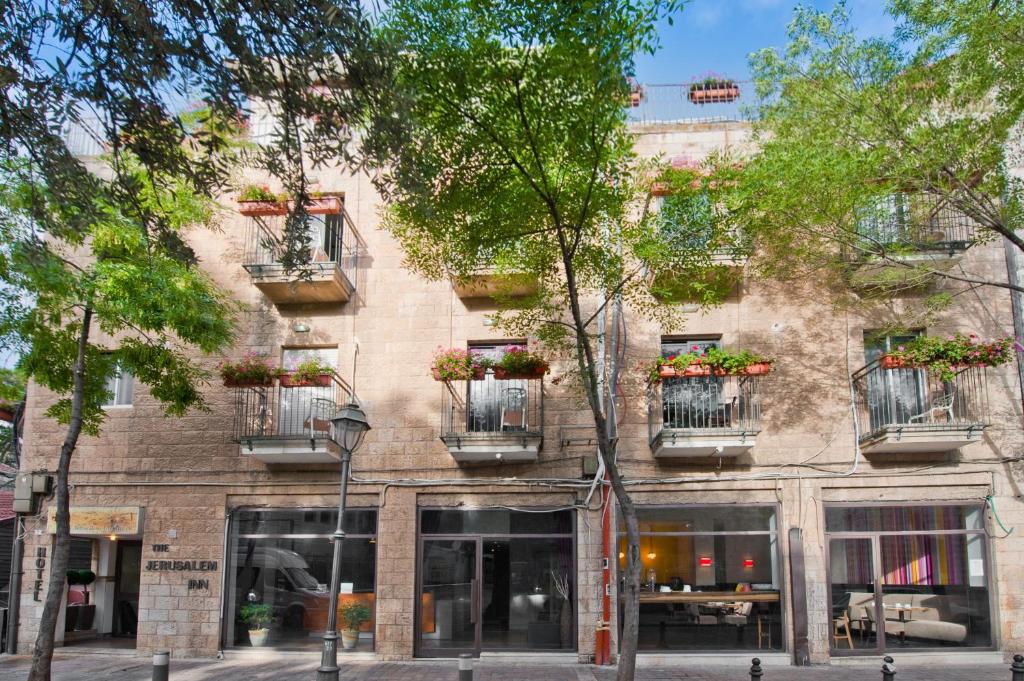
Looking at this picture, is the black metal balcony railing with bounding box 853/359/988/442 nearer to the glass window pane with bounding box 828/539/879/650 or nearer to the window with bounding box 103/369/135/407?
the glass window pane with bounding box 828/539/879/650

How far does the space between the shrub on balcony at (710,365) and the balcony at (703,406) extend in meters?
0.44

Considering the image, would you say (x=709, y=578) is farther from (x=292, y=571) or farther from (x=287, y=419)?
(x=287, y=419)

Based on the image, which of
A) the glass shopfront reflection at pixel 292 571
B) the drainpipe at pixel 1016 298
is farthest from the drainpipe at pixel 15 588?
the drainpipe at pixel 1016 298

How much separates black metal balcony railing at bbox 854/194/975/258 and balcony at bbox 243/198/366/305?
27.6ft

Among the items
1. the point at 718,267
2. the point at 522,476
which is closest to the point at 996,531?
the point at 718,267

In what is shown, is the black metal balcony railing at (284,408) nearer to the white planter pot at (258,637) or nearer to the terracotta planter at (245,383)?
the terracotta planter at (245,383)

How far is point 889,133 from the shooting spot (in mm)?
12148

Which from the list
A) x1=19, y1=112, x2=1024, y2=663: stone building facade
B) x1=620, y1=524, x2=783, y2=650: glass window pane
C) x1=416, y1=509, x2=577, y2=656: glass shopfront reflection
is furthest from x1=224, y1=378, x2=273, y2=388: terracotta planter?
x1=620, y1=524, x2=783, y2=650: glass window pane

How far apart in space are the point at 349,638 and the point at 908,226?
36.3ft

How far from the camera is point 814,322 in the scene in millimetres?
15273

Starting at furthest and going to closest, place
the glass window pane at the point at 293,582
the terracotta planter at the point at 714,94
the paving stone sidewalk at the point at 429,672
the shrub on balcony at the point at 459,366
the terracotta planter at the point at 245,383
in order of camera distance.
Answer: the terracotta planter at the point at 714,94 < the glass window pane at the point at 293,582 < the terracotta planter at the point at 245,383 < the shrub on balcony at the point at 459,366 < the paving stone sidewalk at the point at 429,672

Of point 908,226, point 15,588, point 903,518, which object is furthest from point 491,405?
point 15,588

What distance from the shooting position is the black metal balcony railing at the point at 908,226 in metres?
13.2

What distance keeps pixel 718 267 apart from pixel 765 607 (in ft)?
18.0
